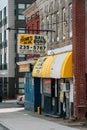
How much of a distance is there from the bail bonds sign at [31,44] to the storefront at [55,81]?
0.86 meters

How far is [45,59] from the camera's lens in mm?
33156

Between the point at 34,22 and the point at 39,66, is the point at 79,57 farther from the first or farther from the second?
the point at 34,22

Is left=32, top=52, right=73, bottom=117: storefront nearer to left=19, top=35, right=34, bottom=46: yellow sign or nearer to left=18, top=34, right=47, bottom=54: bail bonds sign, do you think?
left=18, top=34, right=47, bottom=54: bail bonds sign

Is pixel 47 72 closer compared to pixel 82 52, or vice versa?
pixel 82 52

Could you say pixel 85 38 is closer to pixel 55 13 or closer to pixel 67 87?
pixel 67 87

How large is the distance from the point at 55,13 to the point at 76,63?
844 cm

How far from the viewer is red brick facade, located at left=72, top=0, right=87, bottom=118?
26438 mm

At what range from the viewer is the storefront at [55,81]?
27.3 m

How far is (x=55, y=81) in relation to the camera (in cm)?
3192

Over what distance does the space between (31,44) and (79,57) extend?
24.5ft

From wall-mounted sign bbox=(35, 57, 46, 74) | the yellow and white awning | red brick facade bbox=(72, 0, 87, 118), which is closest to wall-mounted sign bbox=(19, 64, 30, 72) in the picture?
wall-mounted sign bbox=(35, 57, 46, 74)

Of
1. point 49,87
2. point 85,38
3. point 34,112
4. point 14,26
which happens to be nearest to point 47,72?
point 49,87

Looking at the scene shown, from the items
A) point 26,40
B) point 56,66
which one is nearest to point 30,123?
point 56,66

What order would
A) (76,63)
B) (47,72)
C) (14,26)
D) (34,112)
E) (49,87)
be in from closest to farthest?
(76,63) → (47,72) → (49,87) → (34,112) → (14,26)
